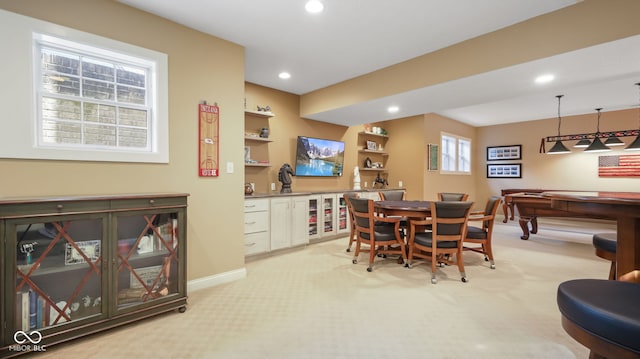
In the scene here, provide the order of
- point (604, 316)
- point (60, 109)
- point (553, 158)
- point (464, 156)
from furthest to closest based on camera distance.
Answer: point (464, 156)
point (553, 158)
point (60, 109)
point (604, 316)

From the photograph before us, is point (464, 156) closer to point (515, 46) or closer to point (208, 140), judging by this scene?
point (515, 46)

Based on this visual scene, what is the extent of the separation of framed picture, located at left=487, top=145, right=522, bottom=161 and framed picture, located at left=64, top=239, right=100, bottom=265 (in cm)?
948

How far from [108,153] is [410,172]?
594 centimetres

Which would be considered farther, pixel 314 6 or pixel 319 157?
pixel 319 157

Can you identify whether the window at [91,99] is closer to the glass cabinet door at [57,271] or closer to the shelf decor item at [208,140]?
the shelf decor item at [208,140]

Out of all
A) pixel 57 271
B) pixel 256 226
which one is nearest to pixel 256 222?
pixel 256 226

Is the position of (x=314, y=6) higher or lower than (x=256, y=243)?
higher

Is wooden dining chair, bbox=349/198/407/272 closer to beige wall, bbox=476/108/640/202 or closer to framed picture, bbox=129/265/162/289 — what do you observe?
framed picture, bbox=129/265/162/289

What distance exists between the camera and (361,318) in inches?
94.5

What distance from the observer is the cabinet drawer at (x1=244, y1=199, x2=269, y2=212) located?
4008 mm

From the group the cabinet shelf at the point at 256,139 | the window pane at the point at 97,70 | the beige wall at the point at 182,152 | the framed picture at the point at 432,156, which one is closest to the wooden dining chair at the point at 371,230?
the beige wall at the point at 182,152

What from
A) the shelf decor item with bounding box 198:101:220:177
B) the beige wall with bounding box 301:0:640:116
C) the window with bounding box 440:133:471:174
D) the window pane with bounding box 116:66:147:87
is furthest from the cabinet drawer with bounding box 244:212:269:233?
the window with bounding box 440:133:471:174

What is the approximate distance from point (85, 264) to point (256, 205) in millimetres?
2173

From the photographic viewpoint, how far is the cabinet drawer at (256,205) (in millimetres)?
4008
